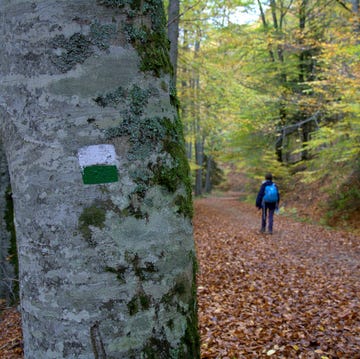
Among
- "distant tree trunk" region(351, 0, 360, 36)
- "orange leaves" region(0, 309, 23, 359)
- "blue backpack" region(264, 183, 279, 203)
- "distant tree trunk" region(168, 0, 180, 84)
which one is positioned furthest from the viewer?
"blue backpack" region(264, 183, 279, 203)

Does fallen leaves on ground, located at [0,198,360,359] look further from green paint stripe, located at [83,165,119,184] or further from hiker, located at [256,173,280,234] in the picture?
green paint stripe, located at [83,165,119,184]

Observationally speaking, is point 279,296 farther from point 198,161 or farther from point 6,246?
point 198,161

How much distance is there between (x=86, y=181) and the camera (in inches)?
44.6

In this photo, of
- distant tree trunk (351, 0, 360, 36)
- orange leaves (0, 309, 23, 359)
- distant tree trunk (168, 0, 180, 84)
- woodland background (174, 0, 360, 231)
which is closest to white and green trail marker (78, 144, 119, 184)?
orange leaves (0, 309, 23, 359)

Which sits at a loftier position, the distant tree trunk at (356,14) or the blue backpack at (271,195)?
the distant tree trunk at (356,14)

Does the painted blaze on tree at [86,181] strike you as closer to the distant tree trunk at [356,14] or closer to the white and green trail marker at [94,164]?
the white and green trail marker at [94,164]

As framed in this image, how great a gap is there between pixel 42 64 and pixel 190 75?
1207 centimetres

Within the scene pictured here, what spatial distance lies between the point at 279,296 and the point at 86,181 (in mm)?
5002

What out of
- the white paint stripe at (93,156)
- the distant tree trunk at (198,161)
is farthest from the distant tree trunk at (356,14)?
the distant tree trunk at (198,161)

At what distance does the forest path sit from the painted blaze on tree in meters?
2.85

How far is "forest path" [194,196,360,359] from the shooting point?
3.71m

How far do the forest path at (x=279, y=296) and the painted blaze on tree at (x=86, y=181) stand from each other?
285 centimetres

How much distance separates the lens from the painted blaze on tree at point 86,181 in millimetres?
1126

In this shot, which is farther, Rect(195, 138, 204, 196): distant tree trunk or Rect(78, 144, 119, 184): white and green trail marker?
Rect(195, 138, 204, 196): distant tree trunk
